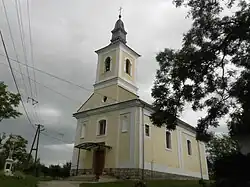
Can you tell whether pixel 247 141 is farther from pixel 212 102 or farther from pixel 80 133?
pixel 80 133

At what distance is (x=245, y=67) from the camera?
11219 millimetres

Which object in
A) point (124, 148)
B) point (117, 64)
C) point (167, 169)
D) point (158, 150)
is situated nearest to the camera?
point (124, 148)

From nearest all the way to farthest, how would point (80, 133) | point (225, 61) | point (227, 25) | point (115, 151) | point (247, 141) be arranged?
1. point (227, 25)
2. point (225, 61)
3. point (247, 141)
4. point (115, 151)
5. point (80, 133)

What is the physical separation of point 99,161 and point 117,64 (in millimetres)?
9684

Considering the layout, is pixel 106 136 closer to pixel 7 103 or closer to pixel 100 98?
pixel 100 98

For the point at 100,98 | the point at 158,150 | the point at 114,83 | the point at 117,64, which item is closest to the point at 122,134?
the point at 158,150

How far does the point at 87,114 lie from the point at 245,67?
17.6m

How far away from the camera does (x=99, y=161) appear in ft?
75.5

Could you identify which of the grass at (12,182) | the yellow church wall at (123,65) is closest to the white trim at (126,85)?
the yellow church wall at (123,65)

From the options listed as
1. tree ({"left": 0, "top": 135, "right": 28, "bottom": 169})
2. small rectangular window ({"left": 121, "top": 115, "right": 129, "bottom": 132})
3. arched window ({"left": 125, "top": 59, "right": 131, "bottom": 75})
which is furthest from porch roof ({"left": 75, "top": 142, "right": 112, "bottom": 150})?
A: tree ({"left": 0, "top": 135, "right": 28, "bottom": 169})

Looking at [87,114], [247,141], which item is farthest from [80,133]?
[247,141]

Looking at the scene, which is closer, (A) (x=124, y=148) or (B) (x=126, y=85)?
(A) (x=124, y=148)

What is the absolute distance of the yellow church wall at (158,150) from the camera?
71.9 feet

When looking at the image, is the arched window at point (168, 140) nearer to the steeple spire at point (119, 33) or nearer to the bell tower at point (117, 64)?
the bell tower at point (117, 64)
